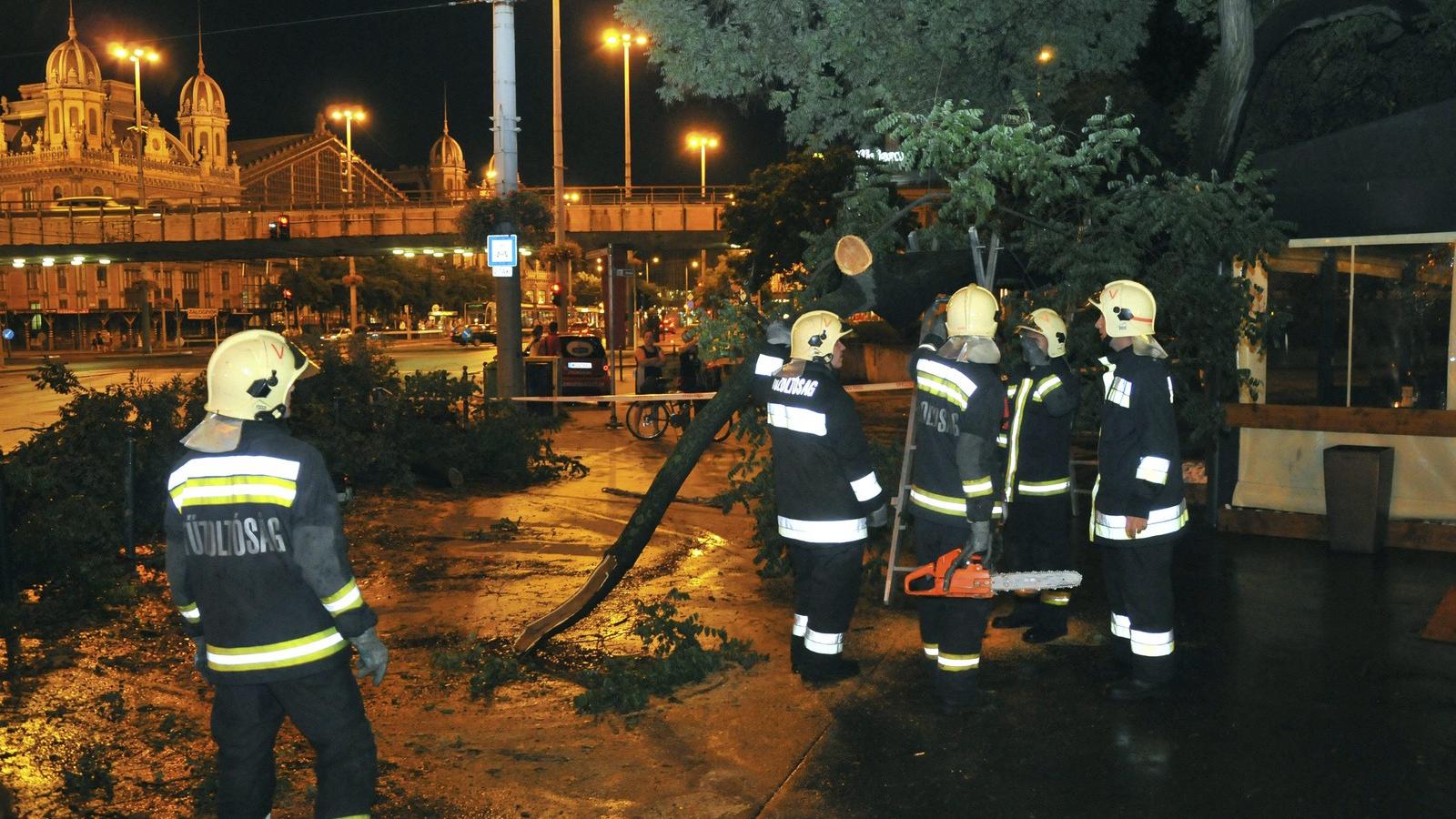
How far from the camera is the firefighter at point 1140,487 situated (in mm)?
6270

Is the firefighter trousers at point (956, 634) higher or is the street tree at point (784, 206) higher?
the street tree at point (784, 206)

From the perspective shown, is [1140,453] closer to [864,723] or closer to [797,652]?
[864,723]

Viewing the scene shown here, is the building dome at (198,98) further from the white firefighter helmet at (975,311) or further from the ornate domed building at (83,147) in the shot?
the white firefighter helmet at (975,311)

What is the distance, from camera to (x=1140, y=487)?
20.4 feet

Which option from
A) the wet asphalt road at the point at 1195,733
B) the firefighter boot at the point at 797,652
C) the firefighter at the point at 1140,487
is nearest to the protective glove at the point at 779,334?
the firefighter boot at the point at 797,652

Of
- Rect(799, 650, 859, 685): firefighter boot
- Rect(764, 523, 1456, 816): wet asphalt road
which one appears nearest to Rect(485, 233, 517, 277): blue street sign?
Rect(764, 523, 1456, 816): wet asphalt road

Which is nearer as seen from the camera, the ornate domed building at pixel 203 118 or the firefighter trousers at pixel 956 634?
the firefighter trousers at pixel 956 634

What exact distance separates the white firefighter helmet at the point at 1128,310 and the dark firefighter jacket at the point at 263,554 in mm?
4007

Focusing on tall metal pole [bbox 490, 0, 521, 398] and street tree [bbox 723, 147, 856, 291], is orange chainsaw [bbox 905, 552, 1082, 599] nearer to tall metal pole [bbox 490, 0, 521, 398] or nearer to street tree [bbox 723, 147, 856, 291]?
tall metal pole [bbox 490, 0, 521, 398]

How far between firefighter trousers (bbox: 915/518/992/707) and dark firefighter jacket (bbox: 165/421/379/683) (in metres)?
3.03

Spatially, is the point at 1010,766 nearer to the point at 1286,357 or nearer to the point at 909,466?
the point at 909,466

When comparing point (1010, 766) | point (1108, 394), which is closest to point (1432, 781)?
point (1010, 766)

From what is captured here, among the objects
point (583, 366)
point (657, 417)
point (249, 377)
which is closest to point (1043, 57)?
point (657, 417)

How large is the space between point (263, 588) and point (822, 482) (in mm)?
2974
